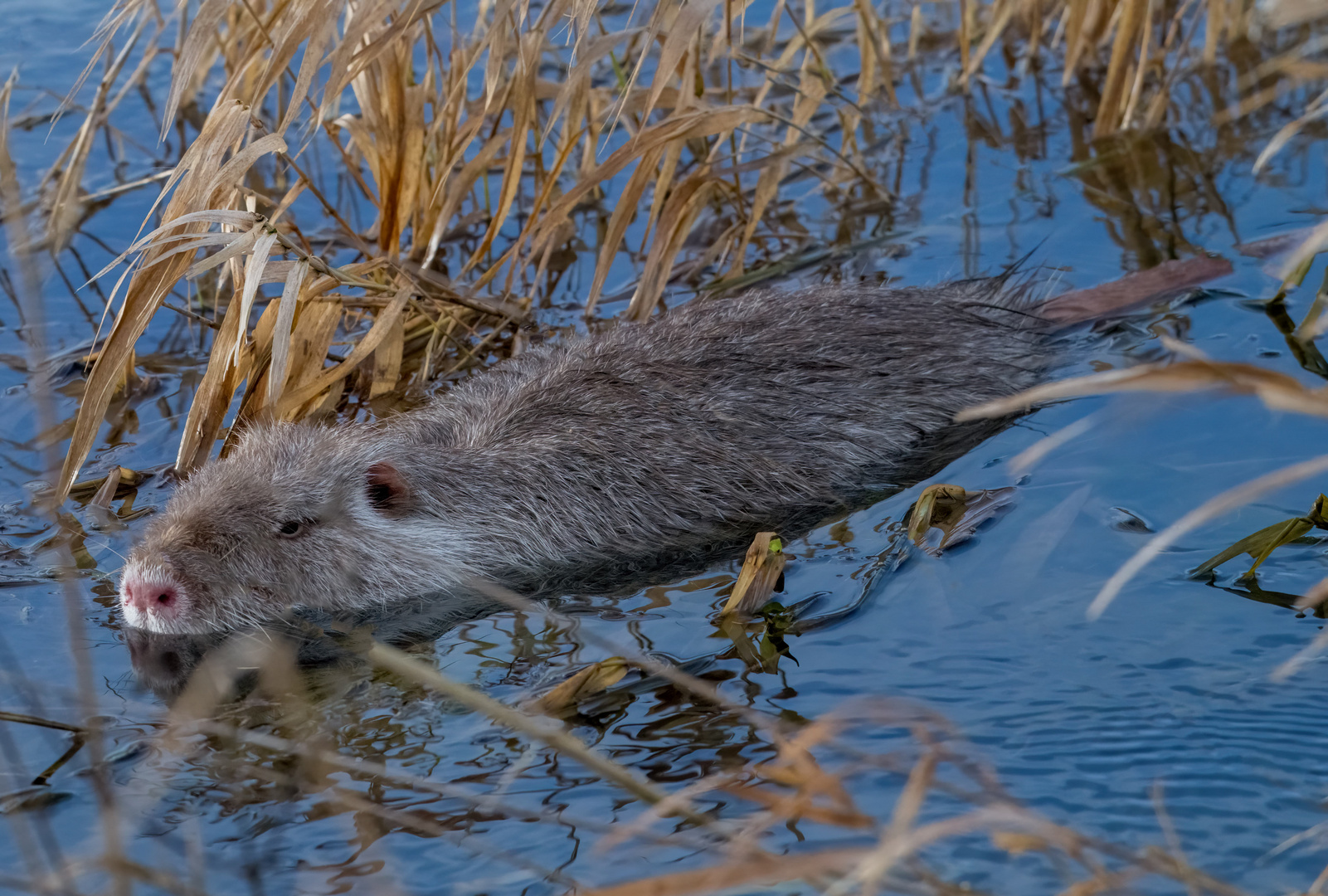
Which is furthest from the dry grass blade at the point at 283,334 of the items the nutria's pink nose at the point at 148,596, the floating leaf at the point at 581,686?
the floating leaf at the point at 581,686

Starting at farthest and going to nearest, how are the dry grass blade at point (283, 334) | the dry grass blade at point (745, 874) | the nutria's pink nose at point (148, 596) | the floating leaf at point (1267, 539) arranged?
the dry grass blade at point (283, 334), the nutria's pink nose at point (148, 596), the floating leaf at point (1267, 539), the dry grass blade at point (745, 874)

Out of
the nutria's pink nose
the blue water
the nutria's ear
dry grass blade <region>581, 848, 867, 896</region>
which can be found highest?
dry grass blade <region>581, 848, 867, 896</region>

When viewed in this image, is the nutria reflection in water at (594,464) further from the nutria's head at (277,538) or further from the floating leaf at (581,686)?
the floating leaf at (581,686)

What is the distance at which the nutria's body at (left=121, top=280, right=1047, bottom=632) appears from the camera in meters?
3.54

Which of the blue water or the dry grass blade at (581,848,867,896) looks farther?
the blue water

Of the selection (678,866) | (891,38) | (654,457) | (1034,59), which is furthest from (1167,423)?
(891,38)

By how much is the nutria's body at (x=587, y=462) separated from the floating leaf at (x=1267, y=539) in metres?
1.07

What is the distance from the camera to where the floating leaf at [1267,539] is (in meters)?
3.13

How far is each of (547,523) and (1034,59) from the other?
413 centimetres

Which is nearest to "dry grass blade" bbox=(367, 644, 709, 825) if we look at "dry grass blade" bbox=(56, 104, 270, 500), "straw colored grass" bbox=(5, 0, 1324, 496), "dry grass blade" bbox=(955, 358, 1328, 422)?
"dry grass blade" bbox=(955, 358, 1328, 422)

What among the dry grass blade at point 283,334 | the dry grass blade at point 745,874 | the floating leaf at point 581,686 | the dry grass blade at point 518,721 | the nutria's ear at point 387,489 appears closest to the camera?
the dry grass blade at point 745,874

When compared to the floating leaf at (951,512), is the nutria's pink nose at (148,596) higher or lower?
higher

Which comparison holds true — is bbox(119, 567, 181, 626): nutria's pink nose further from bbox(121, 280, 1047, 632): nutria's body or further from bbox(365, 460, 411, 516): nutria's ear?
bbox(365, 460, 411, 516): nutria's ear

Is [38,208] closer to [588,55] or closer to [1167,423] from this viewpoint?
[588,55]
